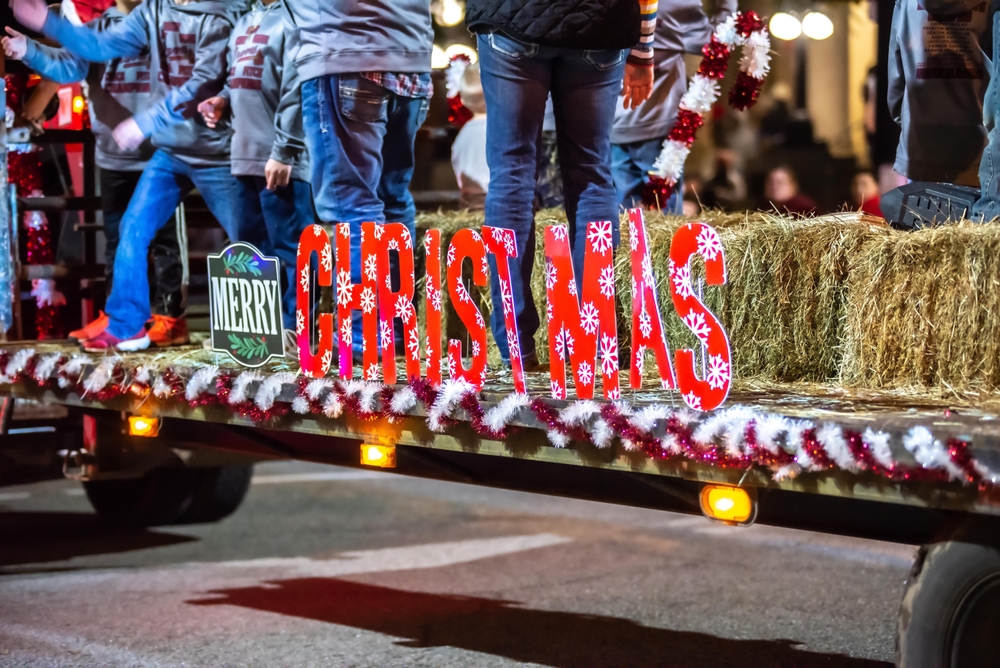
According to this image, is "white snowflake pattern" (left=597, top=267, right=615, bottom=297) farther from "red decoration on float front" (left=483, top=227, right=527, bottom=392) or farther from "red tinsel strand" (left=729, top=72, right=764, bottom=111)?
"red tinsel strand" (left=729, top=72, right=764, bottom=111)

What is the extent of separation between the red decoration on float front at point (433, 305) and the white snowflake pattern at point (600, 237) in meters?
0.64

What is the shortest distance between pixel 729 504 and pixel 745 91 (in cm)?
299

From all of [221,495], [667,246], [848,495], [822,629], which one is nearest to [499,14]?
[667,246]

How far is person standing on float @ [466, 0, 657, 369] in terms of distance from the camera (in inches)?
166

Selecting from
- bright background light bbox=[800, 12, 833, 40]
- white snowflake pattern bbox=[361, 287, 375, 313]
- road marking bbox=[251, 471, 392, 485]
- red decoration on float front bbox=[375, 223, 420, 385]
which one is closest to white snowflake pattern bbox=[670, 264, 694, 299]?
red decoration on float front bbox=[375, 223, 420, 385]

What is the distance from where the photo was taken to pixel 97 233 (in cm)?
629

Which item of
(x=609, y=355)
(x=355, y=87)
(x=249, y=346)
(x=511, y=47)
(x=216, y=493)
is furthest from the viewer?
(x=216, y=493)

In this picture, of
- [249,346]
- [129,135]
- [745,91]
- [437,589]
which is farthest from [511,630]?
[129,135]

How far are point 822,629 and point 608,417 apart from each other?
7.54ft

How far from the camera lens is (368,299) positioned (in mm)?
4355

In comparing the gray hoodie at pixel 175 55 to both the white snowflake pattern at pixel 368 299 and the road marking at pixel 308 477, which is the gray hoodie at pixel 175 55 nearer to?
the white snowflake pattern at pixel 368 299

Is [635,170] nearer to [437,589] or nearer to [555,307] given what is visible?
[437,589]

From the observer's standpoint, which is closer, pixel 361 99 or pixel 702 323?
pixel 702 323

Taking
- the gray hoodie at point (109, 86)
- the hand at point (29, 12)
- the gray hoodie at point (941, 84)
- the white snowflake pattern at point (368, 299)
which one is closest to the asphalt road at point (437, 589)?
the white snowflake pattern at point (368, 299)
